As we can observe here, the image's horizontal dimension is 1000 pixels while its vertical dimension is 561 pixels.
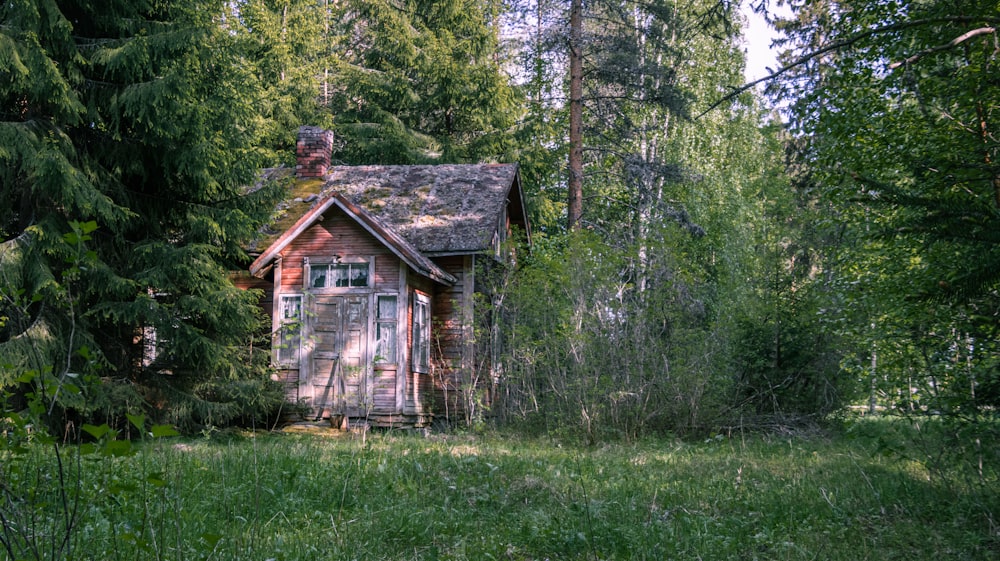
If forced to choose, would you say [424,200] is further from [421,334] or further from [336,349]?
[336,349]

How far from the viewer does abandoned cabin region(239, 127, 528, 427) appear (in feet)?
47.2

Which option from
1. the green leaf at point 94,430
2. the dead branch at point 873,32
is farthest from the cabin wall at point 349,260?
the green leaf at point 94,430

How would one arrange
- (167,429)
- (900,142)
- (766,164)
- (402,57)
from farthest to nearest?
(766,164), (402,57), (900,142), (167,429)

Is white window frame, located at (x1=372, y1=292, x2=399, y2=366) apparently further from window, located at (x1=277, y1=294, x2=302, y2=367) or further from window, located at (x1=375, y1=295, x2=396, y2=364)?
window, located at (x1=277, y1=294, x2=302, y2=367)

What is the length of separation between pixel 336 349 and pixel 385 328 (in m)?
0.98

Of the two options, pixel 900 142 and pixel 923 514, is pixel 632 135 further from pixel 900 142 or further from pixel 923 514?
pixel 923 514

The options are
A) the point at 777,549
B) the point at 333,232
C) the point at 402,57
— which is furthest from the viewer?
the point at 402,57

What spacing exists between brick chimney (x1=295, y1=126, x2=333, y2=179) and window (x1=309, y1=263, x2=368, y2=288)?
437cm

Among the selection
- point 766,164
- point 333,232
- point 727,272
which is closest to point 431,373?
point 333,232

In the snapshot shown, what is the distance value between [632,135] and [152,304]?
14751 mm

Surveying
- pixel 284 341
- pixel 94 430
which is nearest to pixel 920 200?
pixel 94 430

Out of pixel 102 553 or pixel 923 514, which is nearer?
pixel 102 553

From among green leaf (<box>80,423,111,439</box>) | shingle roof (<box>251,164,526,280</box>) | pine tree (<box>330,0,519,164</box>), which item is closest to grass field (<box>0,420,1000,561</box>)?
green leaf (<box>80,423,111,439</box>)

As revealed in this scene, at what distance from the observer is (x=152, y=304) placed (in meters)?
10.8
